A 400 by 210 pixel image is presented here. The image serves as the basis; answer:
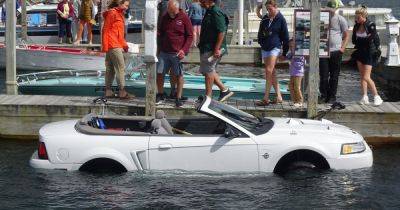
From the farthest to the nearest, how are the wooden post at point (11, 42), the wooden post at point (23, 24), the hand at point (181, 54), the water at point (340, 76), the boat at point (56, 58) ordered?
the wooden post at point (23, 24), the boat at point (56, 58), the water at point (340, 76), the wooden post at point (11, 42), the hand at point (181, 54)

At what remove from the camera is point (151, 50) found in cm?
1316

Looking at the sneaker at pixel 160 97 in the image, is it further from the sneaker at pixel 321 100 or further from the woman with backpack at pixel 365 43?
the woman with backpack at pixel 365 43

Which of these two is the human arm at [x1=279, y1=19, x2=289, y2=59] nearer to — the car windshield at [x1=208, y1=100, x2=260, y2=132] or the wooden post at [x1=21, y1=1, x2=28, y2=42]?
the car windshield at [x1=208, y1=100, x2=260, y2=132]

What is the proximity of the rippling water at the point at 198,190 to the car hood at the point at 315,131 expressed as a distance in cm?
49

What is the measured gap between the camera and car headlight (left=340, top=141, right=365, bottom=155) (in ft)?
35.4

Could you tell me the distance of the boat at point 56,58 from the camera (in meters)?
23.2

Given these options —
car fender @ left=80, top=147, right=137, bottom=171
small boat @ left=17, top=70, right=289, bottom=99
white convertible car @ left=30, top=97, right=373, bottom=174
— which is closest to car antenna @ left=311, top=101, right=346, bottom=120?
white convertible car @ left=30, top=97, right=373, bottom=174

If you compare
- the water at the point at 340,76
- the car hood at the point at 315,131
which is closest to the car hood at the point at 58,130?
the car hood at the point at 315,131

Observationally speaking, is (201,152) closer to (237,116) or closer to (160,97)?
(237,116)

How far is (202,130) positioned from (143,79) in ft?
20.0

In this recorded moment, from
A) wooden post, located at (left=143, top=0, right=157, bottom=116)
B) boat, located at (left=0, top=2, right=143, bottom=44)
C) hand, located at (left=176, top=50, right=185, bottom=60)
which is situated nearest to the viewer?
wooden post, located at (left=143, top=0, right=157, bottom=116)

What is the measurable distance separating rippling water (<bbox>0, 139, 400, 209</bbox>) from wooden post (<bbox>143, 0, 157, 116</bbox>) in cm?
272

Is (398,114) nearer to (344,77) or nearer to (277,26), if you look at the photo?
(277,26)

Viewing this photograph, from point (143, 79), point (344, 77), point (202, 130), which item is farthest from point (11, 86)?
point (344, 77)
